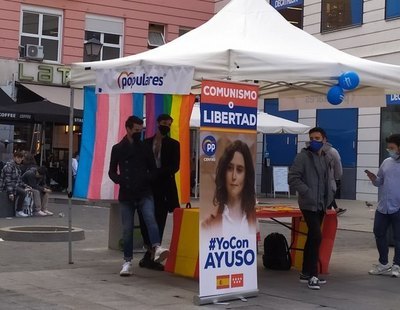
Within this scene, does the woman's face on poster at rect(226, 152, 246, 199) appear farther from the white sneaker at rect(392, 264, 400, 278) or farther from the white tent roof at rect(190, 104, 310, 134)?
the white tent roof at rect(190, 104, 310, 134)

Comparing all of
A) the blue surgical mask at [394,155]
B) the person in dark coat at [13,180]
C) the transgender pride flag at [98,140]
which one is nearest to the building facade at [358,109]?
the person in dark coat at [13,180]

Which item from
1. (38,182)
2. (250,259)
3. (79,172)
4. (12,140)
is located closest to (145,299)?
(250,259)

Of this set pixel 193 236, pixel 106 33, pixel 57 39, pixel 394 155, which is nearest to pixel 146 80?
pixel 193 236

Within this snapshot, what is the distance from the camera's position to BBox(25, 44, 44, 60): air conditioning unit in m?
26.0

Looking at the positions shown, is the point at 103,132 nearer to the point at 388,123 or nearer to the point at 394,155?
the point at 394,155

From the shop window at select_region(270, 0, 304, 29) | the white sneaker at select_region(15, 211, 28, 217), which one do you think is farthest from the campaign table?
the shop window at select_region(270, 0, 304, 29)

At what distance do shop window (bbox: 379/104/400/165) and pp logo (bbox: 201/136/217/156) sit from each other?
17.1 m

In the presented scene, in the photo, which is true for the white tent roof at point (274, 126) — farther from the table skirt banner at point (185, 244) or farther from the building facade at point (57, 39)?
the table skirt banner at point (185, 244)

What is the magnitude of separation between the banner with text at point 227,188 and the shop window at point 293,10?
20.4 metres

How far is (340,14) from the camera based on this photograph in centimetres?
2580

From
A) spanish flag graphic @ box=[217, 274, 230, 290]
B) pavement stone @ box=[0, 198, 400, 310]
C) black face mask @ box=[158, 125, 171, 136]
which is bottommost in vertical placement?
pavement stone @ box=[0, 198, 400, 310]

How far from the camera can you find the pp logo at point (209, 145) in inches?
290

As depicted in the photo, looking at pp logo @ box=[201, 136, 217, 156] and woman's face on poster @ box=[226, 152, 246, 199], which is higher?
pp logo @ box=[201, 136, 217, 156]

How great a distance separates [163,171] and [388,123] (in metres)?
16.0
